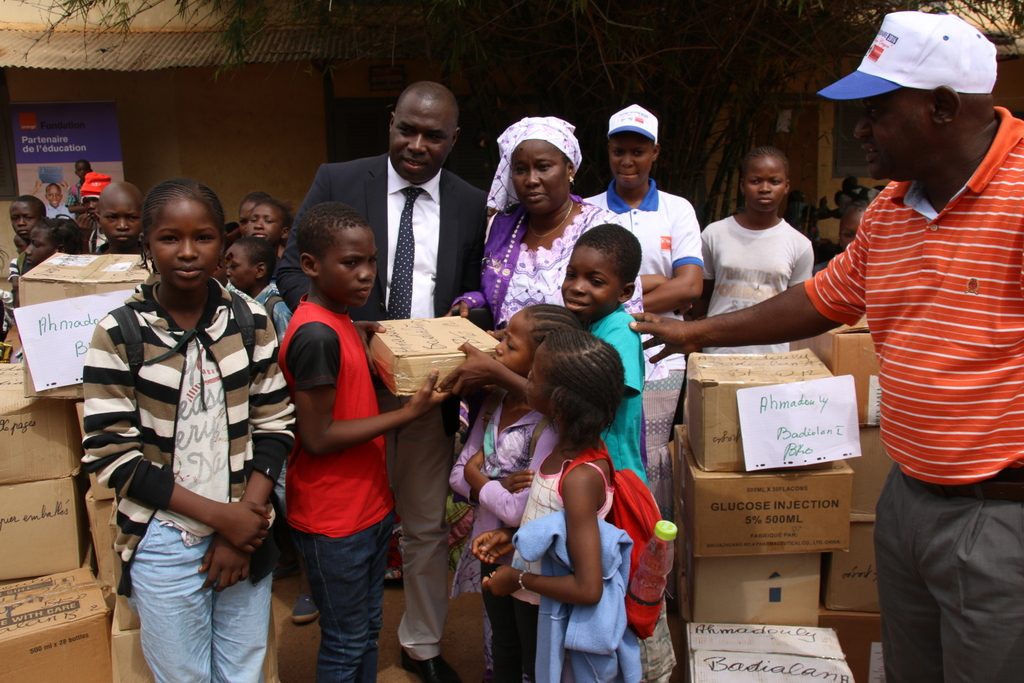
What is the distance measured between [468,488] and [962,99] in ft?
5.43

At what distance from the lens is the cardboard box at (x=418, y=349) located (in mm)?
2115

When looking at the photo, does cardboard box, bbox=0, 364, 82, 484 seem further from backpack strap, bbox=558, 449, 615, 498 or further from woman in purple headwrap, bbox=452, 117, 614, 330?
backpack strap, bbox=558, 449, 615, 498

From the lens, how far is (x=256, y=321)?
2.13 metres

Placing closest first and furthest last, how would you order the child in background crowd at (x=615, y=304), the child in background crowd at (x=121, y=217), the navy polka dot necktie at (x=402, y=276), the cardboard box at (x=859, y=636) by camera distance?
1. the child in background crowd at (x=615, y=304)
2. the navy polka dot necktie at (x=402, y=276)
3. the cardboard box at (x=859, y=636)
4. the child in background crowd at (x=121, y=217)

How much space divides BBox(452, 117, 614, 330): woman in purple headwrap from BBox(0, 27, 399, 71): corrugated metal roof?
3.87 metres

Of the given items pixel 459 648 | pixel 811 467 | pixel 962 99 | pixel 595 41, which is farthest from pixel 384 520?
pixel 595 41

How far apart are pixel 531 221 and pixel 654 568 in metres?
1.25

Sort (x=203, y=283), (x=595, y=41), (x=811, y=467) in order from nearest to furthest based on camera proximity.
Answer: (x=203, y=283) → (x=811, y=467) → (x=595, y=41)

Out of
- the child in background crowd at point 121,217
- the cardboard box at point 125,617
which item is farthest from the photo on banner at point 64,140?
the cardboard box at point 125,617

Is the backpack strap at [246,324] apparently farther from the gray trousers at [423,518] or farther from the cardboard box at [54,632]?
the cardboard box at [54,632]

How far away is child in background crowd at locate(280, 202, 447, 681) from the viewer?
216 cm

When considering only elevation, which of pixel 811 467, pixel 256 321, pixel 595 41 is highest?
pixel 595 41

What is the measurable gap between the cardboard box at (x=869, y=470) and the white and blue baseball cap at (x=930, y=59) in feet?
A: 4.78

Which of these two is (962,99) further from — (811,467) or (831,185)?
(831,185)
